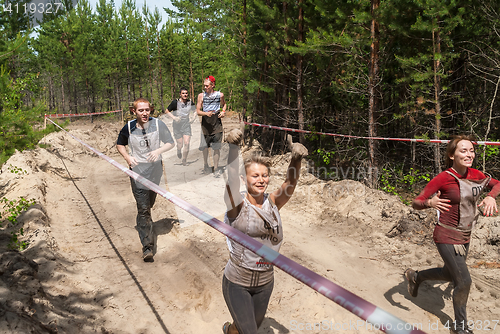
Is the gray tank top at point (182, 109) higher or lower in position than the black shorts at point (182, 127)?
higher

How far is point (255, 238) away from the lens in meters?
2.51

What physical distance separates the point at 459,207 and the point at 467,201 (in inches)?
4.1

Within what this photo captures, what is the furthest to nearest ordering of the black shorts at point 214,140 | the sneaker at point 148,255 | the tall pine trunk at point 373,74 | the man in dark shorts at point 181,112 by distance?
1. the man in dark shorts at point 181,112
2. the black shorts at point 214,140
3. the tall pine trunk at point 373,74
4. the sneaker at point 148,255

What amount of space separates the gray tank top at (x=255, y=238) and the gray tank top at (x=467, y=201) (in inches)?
84.9

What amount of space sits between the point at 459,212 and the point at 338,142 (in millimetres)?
8161

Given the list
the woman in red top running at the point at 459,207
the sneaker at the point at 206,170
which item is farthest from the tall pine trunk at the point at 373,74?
the woman in red top running at the point at 459,207

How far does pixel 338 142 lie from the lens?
37.2 feet

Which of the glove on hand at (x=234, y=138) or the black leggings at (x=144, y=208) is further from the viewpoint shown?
the black leggings at (x=144, y=208)

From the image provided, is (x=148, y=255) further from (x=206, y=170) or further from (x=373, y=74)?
(x=373, y=74)

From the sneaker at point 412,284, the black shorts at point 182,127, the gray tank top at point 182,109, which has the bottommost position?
the sneaker at point 412,284

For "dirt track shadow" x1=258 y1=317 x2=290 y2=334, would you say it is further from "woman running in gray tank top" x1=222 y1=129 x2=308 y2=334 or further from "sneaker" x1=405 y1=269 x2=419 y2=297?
"sneaker" x1=405 y1=269 x2=419 y2=297

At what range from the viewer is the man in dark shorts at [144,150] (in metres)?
4.78

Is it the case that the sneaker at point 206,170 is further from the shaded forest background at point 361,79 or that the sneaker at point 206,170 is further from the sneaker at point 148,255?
the sneaker at point 148,255

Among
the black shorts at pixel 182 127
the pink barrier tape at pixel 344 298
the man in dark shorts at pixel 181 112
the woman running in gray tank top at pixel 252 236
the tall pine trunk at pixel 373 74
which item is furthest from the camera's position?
the black shorts at pixel 182 127
